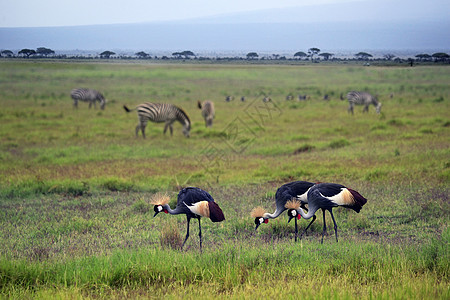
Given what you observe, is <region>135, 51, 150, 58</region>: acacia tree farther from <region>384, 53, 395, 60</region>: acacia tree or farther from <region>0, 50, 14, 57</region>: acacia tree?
<region>384, 53, 395, 60</region>: acacia tree

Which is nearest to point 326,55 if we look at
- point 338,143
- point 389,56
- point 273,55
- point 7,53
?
point 273,55

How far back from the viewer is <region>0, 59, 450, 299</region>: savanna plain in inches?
199

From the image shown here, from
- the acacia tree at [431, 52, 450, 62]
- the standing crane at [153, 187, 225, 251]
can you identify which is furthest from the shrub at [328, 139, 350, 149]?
the standing crane at [153, 187, 225, 251]

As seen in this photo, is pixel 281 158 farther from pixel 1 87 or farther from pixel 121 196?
pixel 1 87

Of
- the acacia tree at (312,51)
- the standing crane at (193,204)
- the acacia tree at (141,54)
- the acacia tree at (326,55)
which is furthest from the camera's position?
the acacia tree at (141,54)

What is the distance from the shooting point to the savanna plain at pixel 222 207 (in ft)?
16.6

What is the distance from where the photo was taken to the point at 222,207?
873 centimetres

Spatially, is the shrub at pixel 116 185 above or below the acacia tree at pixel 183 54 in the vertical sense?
below

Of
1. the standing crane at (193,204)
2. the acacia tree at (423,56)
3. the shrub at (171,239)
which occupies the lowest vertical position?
the shrub at (171,239)

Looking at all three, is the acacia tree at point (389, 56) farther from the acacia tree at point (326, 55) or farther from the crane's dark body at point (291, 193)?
the crane's dark body at point (291, 193)

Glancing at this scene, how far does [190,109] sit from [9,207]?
2143 centimetres

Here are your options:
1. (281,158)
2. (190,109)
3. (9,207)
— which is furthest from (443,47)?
(190,109)

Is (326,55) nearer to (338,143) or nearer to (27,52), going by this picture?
(338,143)

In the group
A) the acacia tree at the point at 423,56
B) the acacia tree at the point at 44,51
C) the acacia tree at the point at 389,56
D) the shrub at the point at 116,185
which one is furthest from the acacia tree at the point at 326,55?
the acacia tree at the point at 44,51
